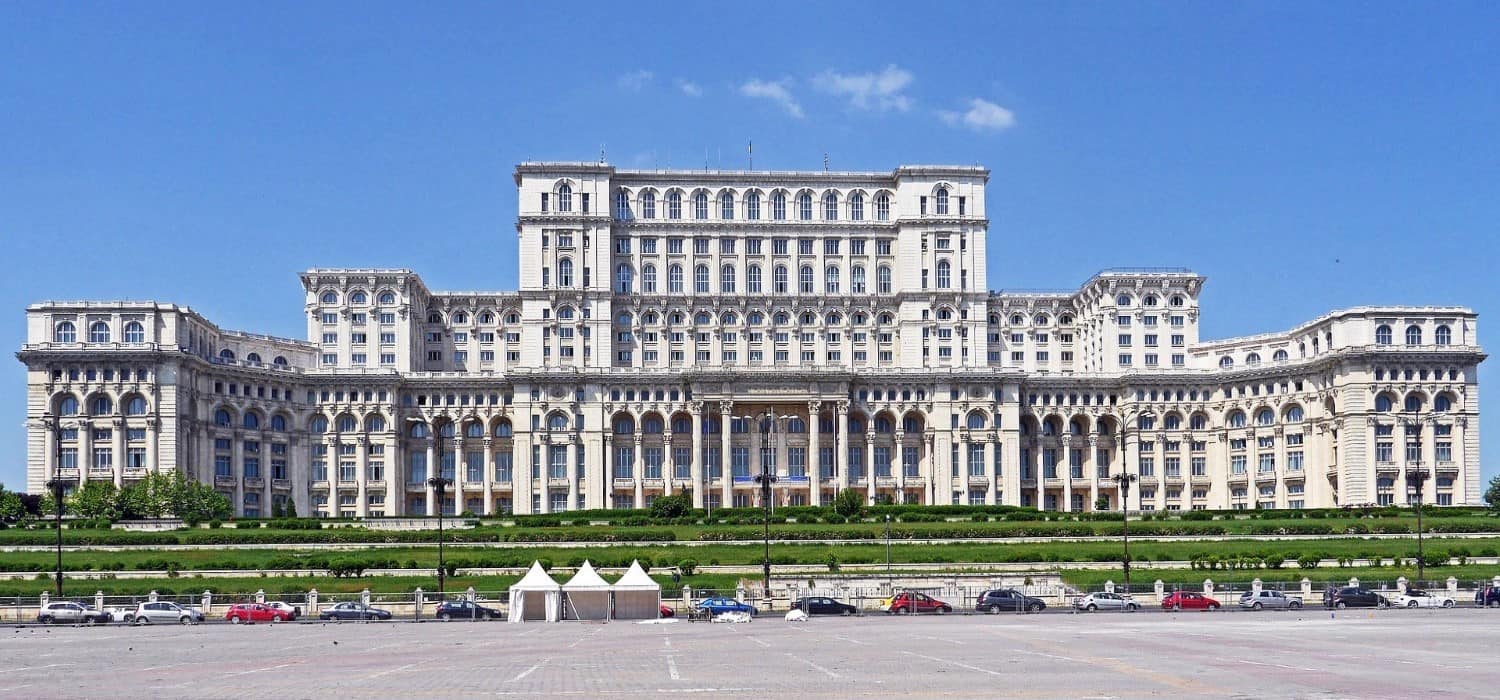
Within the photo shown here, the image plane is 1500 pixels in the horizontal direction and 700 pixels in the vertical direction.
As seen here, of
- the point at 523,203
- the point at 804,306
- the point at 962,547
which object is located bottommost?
the point at 962,547

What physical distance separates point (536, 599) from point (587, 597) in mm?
2348

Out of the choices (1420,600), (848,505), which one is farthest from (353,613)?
(848,505)

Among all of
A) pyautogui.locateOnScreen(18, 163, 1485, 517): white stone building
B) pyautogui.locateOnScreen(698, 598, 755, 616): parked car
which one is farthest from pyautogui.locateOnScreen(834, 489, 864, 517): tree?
pyautogui.locateOnScreen(698, 598, 755, 616): parked car

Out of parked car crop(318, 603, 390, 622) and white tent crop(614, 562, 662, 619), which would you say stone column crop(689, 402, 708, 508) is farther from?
parked car crop(318, 603, 390, 622)

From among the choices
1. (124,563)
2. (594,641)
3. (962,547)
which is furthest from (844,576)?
(124,563)

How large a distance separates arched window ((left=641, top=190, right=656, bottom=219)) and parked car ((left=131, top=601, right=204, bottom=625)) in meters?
95.0

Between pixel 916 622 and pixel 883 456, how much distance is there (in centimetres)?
9016

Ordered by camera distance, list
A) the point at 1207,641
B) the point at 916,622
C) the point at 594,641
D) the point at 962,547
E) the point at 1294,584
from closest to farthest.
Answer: the point at 1207,641 < the point at 594,641 < the point at 916,622 < the point at 1294,584 < the point at 962,547

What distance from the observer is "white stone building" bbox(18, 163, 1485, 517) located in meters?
144

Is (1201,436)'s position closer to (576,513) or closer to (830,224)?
(830,224)

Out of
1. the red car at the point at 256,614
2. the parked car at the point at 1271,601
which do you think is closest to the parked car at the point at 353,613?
the red car at the point at 256,614

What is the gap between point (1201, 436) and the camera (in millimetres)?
157250

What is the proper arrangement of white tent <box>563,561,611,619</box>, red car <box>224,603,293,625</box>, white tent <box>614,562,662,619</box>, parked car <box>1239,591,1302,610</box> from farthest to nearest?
parked car <box>1239,591,1302,610</box>
red car <box>224,603,293,625</box>
white tent <box>614,562,662,619</box>
white tent <box>563,561,611,619</box>

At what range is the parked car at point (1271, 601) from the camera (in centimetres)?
7488
